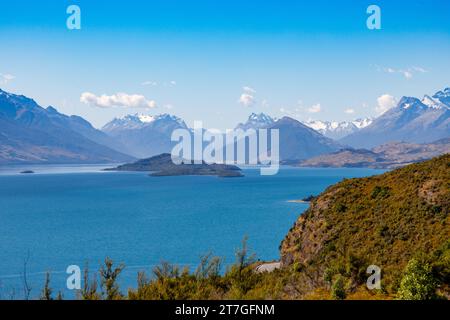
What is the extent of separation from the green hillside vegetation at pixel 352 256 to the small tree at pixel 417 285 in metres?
0.06

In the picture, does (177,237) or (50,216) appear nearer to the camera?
(177,237)

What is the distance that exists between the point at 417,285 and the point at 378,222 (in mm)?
32500

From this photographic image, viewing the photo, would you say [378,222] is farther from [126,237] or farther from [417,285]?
[126,237]

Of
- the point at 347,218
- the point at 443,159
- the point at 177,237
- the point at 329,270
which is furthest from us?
the point at 177,237

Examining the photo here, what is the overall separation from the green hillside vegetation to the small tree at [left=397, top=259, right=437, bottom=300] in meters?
Answer: 0.06

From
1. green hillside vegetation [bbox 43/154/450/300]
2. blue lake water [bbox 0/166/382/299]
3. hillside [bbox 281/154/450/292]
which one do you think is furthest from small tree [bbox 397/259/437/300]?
blue lake water [bbox 0/166/382/299]

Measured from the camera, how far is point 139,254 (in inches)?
4579

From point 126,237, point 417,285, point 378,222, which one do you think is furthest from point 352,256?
point 126,237

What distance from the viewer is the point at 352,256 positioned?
145 feet

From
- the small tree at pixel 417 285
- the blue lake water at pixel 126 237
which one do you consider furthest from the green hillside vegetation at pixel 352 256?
the blue lake water at pixel 126 237

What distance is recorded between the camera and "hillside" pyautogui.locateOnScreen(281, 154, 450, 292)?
54.5 metres
